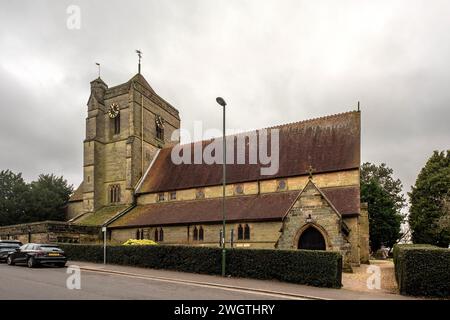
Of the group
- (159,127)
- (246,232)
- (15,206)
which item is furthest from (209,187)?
(15,206)

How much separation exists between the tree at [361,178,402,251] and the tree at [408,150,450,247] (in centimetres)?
364

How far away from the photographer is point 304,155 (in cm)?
3122

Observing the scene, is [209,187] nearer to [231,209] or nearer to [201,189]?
[201,189]

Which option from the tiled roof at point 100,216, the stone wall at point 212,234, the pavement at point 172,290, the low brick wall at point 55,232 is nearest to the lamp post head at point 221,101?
the pavement at point 172,290

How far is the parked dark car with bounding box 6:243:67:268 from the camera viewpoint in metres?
20.6

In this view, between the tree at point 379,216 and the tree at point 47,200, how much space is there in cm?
4175

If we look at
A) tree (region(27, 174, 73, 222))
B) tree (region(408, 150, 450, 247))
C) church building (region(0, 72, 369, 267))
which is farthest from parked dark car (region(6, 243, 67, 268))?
tree (region(408, 150, 450, 247))

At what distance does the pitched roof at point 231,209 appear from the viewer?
26.9m

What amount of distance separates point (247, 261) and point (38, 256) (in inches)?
444

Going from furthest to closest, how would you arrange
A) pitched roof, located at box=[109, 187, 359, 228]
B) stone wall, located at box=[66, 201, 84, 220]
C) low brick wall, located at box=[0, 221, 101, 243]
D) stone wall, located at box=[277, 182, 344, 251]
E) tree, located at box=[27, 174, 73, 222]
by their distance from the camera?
tree, located at box=[27, 174, 73, 222] → stone wall, located at box=[66, 201, 84, 220] → low brick wall, located at box=[0, 221, 101, 243] → pitched roof, located at box=[109, 187, 359, 228] → stone wall, located at box=[277, 182, 344, 251]

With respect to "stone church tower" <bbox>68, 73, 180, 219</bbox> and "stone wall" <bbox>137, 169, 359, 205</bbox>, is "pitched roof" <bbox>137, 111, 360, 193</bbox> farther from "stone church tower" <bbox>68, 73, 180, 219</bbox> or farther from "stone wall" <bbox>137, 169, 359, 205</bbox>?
"stone church tower" <bbox>68, 73, 180, 219</bbox>
